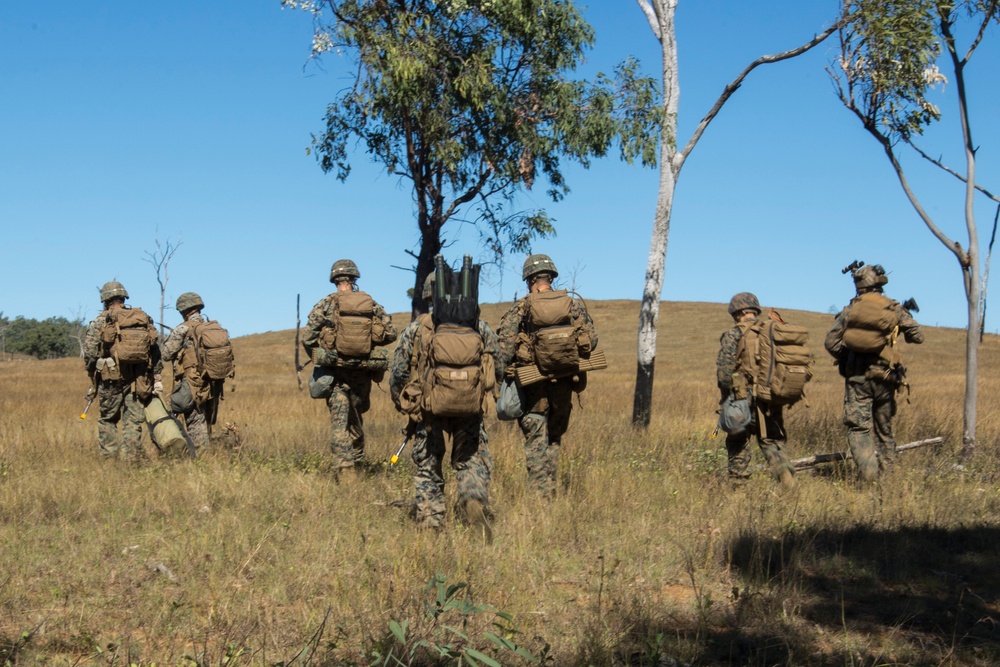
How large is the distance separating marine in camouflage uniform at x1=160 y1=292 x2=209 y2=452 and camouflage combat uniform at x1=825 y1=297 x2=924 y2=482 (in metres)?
7.08

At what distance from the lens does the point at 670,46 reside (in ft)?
45.2

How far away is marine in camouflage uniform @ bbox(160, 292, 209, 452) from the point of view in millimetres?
11109

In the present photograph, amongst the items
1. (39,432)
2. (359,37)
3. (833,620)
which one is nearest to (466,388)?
(833,620)

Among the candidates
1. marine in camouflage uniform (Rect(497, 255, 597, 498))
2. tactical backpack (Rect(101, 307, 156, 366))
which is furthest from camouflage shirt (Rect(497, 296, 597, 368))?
tactical backpack (Rect(101, 307, 156, 366))

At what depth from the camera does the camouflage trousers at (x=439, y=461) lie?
721 cm

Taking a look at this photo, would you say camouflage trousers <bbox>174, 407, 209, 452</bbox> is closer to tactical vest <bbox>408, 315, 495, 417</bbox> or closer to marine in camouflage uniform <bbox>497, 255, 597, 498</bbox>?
marine in camouflage uniform <bbox>497, 255, 597, 498</bbox>

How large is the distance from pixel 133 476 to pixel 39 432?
4226mm

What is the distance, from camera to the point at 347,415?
9617 millimetres

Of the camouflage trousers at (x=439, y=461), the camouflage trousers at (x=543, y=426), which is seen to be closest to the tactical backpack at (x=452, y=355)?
the camouflage trousers at (x=439, y=461)

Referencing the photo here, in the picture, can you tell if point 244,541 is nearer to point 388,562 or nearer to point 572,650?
point 388,562

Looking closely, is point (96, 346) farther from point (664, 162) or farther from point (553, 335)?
point (664, 162)

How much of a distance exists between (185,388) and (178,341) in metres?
0.55

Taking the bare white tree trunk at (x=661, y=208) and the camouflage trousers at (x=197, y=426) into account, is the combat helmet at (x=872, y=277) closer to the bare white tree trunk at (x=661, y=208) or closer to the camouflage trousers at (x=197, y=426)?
the bare white tree trunk at (x=661, y=208)

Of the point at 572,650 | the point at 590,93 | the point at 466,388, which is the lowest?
the point at 572,650
